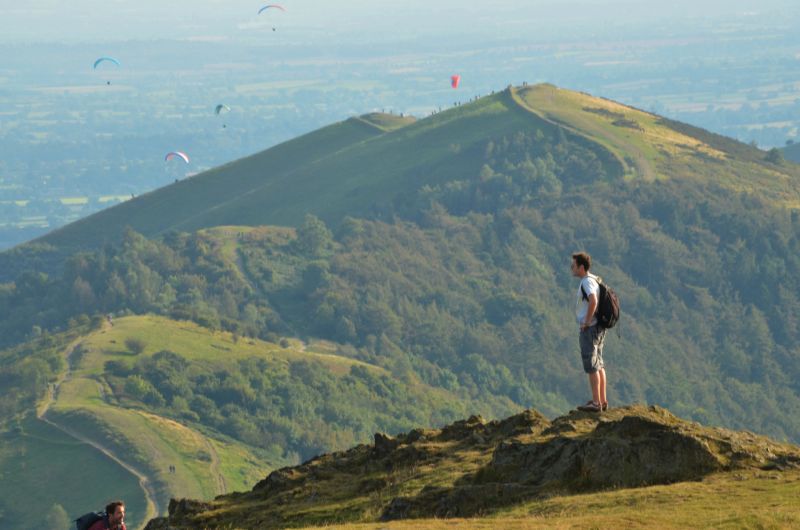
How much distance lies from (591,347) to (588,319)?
77 cm

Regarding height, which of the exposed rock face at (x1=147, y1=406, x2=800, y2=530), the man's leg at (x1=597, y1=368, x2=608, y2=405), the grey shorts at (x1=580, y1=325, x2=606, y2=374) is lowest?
the exposed rock face at (x1=147, y1=406, x2=800, y2=530)

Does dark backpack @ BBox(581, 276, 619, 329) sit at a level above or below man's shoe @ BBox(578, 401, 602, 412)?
above

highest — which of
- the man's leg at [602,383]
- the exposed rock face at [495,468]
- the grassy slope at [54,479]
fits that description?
the man's leg at [602,383]

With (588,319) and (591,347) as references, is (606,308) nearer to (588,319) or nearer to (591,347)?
(588,319)

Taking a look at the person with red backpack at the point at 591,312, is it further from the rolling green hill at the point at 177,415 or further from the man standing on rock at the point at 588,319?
the rolling green hill at the point at 177,415

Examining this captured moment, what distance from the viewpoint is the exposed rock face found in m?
29.7

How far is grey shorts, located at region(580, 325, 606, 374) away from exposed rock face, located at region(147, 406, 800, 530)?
132 cm

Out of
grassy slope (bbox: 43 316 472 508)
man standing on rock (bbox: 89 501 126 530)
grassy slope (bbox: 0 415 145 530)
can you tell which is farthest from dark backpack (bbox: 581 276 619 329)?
grassy slope (bbox: 43 316 472 508)

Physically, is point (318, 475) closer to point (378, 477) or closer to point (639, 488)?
point (378, 477)

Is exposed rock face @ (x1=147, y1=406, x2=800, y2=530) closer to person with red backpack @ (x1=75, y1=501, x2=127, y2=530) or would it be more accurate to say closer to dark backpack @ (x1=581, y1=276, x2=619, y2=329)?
dark backpack @ (x1=581, y1=276, x2=619, y2=329)

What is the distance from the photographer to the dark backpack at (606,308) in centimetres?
3209

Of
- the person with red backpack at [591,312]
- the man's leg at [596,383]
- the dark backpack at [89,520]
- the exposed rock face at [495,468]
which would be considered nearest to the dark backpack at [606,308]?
the person with red backpack at [591,312]

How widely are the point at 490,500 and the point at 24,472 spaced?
11601cm

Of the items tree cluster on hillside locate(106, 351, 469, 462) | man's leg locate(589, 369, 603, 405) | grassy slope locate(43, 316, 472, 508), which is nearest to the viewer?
man's leg locate(589, 369, 603, 405)
